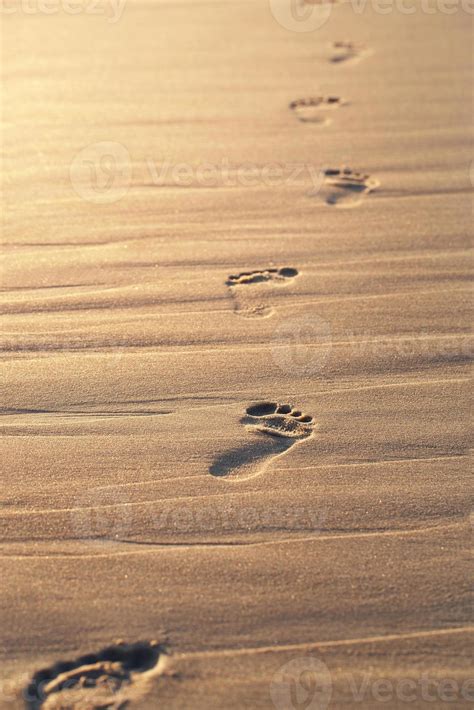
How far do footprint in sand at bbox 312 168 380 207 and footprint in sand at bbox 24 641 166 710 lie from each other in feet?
7.89

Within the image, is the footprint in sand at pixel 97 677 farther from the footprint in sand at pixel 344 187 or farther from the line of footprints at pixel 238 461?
the footprint in sand at pixel 344 187

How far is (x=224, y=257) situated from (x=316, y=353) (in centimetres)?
A: 72

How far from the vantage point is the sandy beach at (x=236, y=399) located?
185 cm

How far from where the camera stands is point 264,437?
7.99 feet

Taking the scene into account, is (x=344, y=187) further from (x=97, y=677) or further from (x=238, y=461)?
(x=97, y=677)

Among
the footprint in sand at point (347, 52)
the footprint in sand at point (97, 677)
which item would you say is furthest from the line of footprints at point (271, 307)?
the footprint in sand at point (347, 52)

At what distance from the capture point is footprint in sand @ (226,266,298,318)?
303cm

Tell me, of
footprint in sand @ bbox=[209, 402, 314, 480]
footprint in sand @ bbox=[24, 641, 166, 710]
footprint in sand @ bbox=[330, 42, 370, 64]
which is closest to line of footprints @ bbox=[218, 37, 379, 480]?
footprint in sand @ bbox=[209, 402, 314, 480]

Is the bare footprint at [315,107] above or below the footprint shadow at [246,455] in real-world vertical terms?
above

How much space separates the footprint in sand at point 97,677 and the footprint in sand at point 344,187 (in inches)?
94.7

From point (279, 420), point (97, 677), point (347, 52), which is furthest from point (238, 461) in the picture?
point (347, 52)

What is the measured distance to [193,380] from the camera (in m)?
2.66

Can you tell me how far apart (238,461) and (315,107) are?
305 cm

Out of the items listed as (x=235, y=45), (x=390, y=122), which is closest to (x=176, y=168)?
(x=390, y=122)
